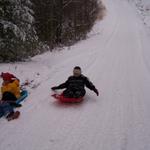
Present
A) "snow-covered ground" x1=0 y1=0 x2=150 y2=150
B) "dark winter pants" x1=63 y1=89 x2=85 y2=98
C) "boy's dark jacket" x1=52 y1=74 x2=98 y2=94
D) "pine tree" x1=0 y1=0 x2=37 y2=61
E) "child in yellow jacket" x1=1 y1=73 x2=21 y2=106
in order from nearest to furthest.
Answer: "snow-covered ground" x1=0 y1=0 x2=150 y2=150 < "child in yellow jacket" x1=1 y1=73 x2=21 y2=106 < "dark winter pants" x1=63 y1=89 x2=85 y2=98 < "boy's dark jacket" x1=52 y1=74 x2=98 y2=94 < "pine tree" x1=0 y1=0 x2=37 y2=61

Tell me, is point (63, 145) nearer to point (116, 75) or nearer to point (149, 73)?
point (116, 75)

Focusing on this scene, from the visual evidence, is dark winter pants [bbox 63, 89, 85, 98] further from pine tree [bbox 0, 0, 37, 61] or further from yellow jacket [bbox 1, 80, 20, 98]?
pine tree [bbox 0, 0, 37, 61]

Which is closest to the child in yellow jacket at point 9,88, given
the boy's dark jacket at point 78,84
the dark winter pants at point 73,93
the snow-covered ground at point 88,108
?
the snow-covered ground at point 88,108

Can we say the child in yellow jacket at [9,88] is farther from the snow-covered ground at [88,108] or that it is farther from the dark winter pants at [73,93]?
the dark winter pants at [73,93]

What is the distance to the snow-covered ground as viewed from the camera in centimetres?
591

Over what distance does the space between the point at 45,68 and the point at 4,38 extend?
1.86 metres

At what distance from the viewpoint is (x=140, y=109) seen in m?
7.69

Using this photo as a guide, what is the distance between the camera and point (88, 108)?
304 inches

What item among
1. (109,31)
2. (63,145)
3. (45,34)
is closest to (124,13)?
(109,31)

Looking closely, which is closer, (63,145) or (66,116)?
(63,145)

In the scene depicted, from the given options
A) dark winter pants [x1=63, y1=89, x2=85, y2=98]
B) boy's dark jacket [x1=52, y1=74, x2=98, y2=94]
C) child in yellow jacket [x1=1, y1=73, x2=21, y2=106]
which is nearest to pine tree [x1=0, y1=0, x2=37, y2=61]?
child in yellow jacket [x1=1, y1=73, x2=21, y2=106]

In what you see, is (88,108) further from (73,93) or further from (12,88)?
(12,88)

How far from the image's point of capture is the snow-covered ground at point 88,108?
5914 mm

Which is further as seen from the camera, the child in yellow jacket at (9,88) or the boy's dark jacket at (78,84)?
the boy's dark jacket at (78,84)
